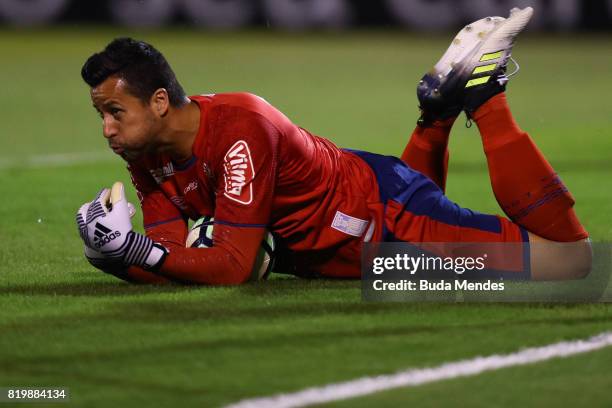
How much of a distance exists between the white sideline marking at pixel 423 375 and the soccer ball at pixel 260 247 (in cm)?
147

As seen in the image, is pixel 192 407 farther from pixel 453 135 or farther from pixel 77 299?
pixel 453 135

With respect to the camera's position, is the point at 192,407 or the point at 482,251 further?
the point at 482,251

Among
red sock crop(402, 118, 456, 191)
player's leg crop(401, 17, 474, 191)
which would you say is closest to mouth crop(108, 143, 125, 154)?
player's leg crop(401, 17, 474, 191)

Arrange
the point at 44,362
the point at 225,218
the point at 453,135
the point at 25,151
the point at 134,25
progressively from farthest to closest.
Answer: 1. the point at 134,25
2. the point at 453,135
3. the point at 25,151
4. the point at 225,218
5. the point at 44,362

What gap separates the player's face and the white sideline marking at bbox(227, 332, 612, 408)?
1.77m

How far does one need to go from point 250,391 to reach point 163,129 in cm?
179

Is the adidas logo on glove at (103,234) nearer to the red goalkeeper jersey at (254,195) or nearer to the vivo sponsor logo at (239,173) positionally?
the red goalkeeper jersey at (254,195)

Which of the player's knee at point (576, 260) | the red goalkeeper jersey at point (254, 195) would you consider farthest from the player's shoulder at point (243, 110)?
the player's knee at point (576, 260)

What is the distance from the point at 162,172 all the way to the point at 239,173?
55 centimetres

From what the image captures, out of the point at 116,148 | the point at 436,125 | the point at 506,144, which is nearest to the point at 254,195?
the point at 116,148

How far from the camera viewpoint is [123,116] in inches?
207

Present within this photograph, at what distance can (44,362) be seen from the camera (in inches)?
166

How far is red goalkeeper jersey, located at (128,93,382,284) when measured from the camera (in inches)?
204

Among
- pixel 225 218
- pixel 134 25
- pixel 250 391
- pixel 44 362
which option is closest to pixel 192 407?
pixel 250 391
